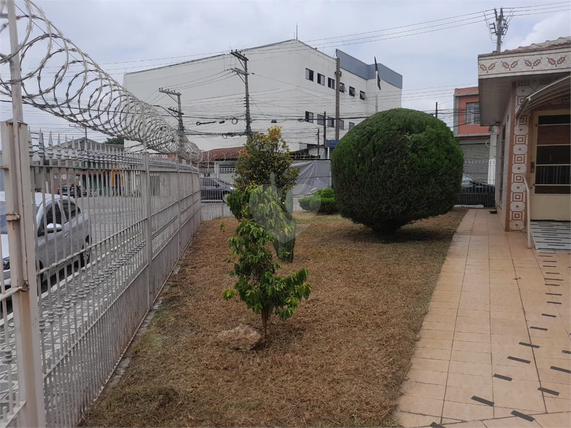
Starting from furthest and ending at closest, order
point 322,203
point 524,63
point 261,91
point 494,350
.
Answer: point 261,91, point 322,203, point 524,63, point 494,350

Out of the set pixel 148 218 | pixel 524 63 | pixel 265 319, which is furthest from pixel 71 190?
pixel 524 63

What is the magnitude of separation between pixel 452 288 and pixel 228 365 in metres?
3.56

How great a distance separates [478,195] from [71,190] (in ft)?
53.4

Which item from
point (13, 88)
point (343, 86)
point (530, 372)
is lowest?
point (530, 372)

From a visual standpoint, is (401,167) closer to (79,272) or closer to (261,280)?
(261,280)

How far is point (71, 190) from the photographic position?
2.89 meters

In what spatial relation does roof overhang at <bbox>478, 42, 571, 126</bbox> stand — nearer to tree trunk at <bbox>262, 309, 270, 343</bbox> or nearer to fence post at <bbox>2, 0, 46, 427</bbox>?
tree trunk at <bbox>262, 309, 270, 343</bbox>

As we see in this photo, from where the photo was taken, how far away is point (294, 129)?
37312mm

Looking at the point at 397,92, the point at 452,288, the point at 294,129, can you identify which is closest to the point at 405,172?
the point at 452,288

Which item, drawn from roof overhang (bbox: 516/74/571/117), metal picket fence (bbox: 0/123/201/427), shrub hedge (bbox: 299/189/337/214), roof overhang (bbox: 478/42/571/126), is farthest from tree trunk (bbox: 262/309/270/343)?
shrub hedge (bbox: 299/189/337/214)

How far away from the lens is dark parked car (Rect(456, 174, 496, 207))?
54.5 ft

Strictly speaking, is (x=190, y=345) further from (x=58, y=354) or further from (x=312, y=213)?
(x=312, y=213)

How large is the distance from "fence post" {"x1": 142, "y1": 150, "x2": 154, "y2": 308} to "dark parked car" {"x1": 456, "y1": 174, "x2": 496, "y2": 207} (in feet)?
45.3

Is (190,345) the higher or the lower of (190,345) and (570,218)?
the lower
